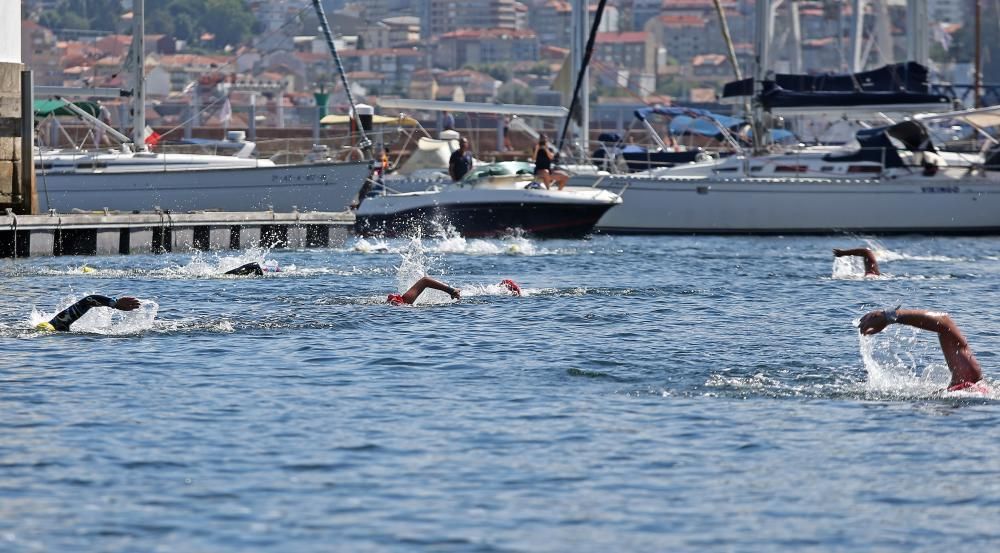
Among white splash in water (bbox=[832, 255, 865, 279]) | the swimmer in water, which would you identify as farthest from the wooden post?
white splash in water (bbox=[832, 255, 865, 279])

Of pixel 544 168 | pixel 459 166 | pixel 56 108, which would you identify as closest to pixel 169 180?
pixel 459 166

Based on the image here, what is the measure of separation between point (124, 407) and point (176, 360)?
268 centimetres

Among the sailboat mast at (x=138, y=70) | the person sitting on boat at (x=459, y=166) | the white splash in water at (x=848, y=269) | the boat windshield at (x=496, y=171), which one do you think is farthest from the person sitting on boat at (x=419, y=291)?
the sailboat mast at (x=138, y=70)

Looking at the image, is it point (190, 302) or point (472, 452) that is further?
point (190, 302)

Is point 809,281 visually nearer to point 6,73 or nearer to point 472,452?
point 6,73

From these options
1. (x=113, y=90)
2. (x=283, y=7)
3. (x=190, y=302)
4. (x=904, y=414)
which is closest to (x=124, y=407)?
(x=904, y=414)

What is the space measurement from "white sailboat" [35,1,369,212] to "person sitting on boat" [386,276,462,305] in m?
19.2

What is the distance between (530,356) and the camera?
1689cm

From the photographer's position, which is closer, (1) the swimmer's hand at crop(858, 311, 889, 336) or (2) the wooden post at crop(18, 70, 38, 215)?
(1) the swimmer's hand at crop(858, 311, 889, 336)

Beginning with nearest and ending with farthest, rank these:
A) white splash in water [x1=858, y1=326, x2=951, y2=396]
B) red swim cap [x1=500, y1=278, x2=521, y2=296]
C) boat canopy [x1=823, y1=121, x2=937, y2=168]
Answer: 1. white splash in water [x1=858, y1=326, x2=951, y2=396]
2. red swim cap [x1=500, y1=278, x2=521, y2=296]
3. boat canopy [x1=823, y1=121, x2=937, y2=168]

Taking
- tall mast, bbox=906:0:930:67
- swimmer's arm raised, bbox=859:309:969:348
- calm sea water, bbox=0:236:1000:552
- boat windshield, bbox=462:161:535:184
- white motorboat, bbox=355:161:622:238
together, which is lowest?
calm sea water, bbox=0:236:1000:552

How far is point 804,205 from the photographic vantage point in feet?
139

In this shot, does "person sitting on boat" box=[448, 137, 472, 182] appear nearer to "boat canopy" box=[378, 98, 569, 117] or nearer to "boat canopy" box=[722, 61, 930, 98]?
"boat canopy" box=[378, 98, 569, 117]

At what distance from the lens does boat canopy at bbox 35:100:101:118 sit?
45.9m
